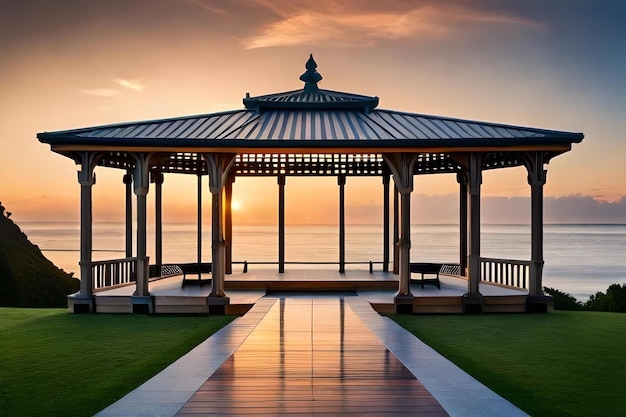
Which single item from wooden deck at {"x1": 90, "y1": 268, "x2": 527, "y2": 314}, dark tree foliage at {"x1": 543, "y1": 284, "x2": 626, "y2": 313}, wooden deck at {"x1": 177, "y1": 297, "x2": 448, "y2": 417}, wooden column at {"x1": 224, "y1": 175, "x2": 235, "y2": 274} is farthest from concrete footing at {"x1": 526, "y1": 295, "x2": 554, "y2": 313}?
wooden column at {"x1": 224, "y1": 175, "x2": 235, "y2": 274}

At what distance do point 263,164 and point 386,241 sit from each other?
4.87 metres

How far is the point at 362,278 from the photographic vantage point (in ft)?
51.9

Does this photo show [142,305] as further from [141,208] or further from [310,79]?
[310,79]

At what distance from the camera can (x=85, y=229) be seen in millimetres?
13094

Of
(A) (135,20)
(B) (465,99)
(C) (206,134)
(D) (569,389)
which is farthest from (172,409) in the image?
(B) (465,99)

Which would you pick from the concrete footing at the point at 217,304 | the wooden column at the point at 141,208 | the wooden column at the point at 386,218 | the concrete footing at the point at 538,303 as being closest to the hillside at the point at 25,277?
the wooden column at the point at 141,208

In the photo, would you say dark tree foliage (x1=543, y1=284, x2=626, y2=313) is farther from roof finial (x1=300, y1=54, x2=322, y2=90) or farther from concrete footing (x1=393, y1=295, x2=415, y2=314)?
roof finial (x1=300, y1=54, x2=322, y2=90)

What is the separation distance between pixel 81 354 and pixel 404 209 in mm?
7780

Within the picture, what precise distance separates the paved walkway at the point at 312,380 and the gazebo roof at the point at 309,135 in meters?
4.77

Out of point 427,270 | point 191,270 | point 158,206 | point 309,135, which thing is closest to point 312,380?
point 309,135

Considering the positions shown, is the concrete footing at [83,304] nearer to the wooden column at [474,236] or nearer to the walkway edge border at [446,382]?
the walkway edge border at [446,382]

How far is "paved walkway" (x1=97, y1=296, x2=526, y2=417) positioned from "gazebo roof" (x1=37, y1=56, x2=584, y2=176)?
188 inches

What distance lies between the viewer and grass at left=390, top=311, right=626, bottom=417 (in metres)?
6.04

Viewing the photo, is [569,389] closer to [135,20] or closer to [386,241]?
[386,241]
